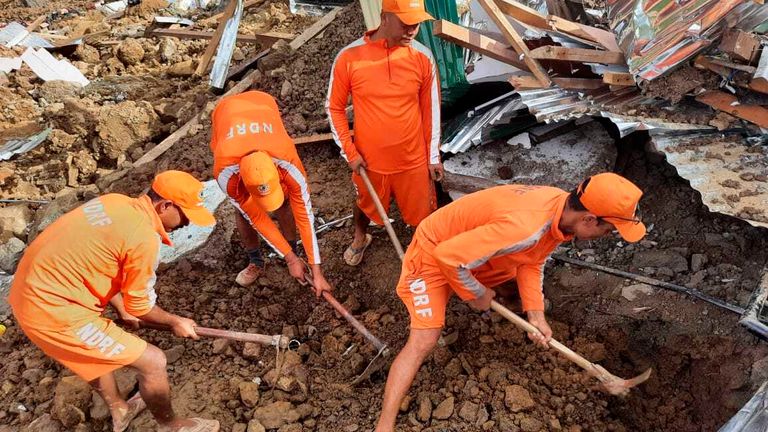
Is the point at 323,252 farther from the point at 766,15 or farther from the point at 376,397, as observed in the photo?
the point at 766,15

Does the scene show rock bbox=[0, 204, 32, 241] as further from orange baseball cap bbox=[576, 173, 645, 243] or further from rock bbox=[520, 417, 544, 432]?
orange baseball cap bbox=[576, 173, 645, 243]

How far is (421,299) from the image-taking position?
11.3 feet

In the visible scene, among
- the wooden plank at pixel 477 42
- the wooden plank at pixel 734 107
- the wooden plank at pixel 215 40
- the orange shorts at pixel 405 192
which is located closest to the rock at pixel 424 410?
the orange shorts at pixel 405 192

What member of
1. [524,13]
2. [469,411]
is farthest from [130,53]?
[469,411]

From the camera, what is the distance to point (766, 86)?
3.83 meters

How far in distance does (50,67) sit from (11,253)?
12.8ft

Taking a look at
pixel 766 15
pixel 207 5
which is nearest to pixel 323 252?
pixel 766 15

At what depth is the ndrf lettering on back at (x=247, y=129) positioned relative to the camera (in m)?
3.90

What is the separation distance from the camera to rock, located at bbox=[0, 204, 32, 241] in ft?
19.0

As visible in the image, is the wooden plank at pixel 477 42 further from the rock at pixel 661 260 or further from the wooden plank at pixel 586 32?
the rock at pixel 661 260

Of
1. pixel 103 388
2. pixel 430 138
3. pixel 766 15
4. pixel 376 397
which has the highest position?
pixel 766 15

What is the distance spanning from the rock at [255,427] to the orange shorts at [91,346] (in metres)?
0.83

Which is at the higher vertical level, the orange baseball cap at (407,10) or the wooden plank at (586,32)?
the orange baseball cap at (407,10)

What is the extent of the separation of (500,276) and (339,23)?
424 cm
